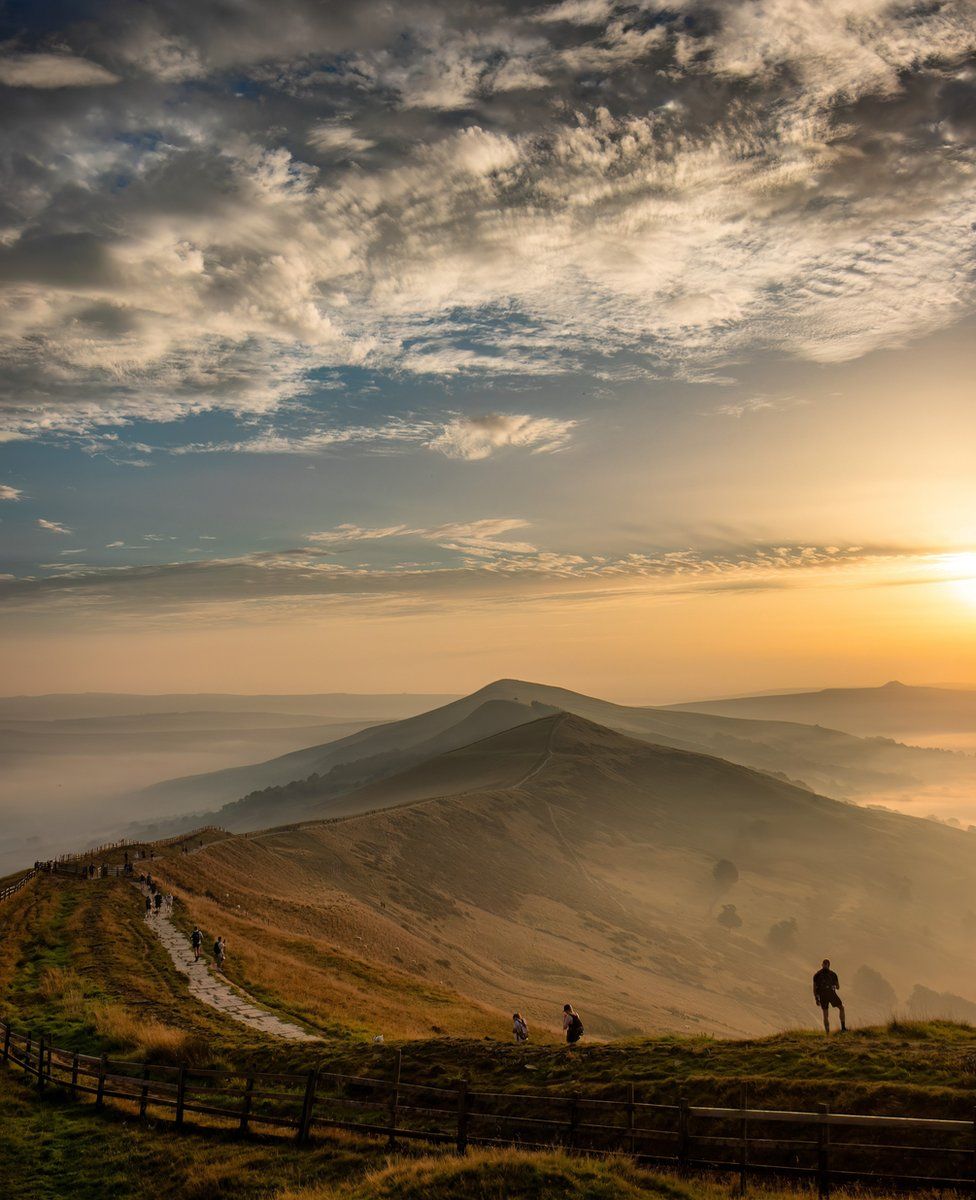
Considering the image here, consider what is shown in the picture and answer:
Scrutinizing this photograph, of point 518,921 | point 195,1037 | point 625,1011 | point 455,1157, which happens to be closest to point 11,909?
point 195,1037

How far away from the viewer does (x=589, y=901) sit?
127m

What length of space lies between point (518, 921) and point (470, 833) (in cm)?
2698

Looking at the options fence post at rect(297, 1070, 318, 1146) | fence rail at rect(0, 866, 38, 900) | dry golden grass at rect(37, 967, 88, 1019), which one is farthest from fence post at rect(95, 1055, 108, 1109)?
fence rail at rect(0, 866, 38, 900)

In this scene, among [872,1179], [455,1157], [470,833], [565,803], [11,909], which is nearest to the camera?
[872,1179]

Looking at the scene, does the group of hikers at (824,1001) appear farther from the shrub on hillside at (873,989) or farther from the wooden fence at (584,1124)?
the shrub on hillside at (873,989)

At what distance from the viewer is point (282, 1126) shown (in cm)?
1878

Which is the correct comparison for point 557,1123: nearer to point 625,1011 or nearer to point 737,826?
point 625,1011

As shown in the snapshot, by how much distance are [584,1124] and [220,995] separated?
23.1m

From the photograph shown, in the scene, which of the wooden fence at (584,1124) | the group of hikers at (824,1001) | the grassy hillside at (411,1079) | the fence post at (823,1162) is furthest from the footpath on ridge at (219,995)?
the fence post at (823,1162)

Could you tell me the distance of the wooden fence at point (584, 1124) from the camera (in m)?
14.2

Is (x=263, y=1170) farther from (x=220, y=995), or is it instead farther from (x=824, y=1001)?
(x=220, y=995)

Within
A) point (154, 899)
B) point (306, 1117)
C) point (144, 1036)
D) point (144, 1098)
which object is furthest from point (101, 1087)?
point (154, 899)

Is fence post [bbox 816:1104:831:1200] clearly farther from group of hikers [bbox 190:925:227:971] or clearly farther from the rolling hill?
group of hikers [bbox 190:925:227:971]

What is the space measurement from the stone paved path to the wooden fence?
687cm
